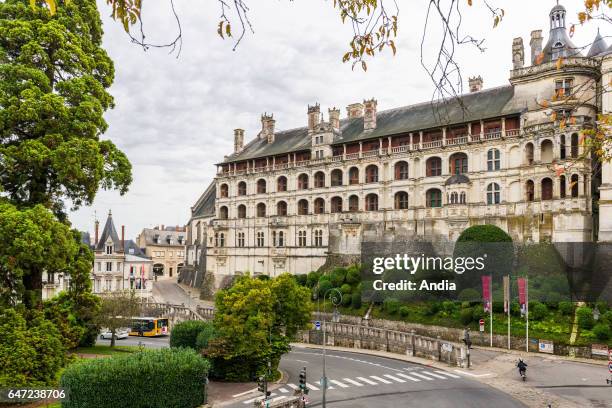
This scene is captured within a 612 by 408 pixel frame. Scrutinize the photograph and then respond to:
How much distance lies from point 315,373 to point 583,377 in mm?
17082

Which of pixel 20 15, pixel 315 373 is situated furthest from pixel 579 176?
pixel 20 15

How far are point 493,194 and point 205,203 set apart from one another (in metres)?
59.4

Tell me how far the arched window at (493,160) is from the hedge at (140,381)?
39.2 metres

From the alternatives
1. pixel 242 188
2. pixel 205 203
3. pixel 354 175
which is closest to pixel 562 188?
pixel 354 175

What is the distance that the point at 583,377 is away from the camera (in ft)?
109

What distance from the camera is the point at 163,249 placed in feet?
358

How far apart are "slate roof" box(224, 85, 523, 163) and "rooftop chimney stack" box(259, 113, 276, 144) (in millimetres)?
655

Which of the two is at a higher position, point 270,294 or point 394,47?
point 394,47

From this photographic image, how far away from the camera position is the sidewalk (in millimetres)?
28328

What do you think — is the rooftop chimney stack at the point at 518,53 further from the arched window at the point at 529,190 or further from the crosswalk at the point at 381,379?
the crosswalk at the point at 381,379

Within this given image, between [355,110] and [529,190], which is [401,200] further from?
[355,110]

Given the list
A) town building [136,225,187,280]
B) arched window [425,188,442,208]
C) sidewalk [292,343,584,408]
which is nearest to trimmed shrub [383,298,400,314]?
sidewalk [292,343,584,408]

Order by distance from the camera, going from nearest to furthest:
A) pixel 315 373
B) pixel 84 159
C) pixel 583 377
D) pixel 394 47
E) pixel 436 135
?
pixel 394 47 → pixel 84 159 → pixel 583 377 → pixel 315 373 → pixel 436 135

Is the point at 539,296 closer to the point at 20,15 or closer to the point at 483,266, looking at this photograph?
the point at 483,266
